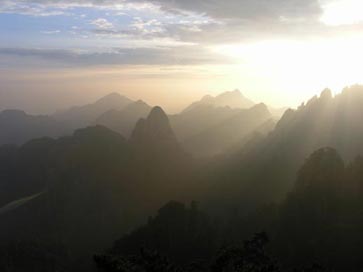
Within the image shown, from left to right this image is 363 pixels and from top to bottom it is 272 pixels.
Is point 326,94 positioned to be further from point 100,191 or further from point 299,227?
point 100,191

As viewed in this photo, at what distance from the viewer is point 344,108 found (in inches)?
4136

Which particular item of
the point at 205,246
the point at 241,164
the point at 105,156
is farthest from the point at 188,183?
the point at 205,246

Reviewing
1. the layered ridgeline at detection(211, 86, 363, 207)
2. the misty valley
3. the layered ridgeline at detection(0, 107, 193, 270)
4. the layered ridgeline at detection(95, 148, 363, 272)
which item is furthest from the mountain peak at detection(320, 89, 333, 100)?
the layered ridgeline at detection(0, 107, 193, 270)

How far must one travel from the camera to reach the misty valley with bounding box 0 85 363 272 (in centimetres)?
6141

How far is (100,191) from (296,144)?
57634mm

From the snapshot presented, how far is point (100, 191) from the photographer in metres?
132

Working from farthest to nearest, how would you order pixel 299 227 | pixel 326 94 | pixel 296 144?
pixel 326 94
pixel 296 144
pixel 299 227

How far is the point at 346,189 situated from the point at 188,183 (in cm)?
6495

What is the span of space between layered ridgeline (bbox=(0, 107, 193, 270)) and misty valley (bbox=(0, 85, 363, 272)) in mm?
334

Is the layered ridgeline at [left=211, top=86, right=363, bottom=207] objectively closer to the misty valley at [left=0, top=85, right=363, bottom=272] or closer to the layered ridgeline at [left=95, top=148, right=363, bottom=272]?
the misty valley at [left=0, top=85, right=363, bottom=272]

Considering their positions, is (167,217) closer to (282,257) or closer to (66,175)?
(282,257)

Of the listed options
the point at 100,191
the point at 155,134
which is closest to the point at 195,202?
the point at 100,191

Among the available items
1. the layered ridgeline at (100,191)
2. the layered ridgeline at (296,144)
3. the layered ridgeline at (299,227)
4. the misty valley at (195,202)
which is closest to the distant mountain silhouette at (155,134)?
the layered ridgeline at (100,191)

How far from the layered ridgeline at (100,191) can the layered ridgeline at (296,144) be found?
20962mm
